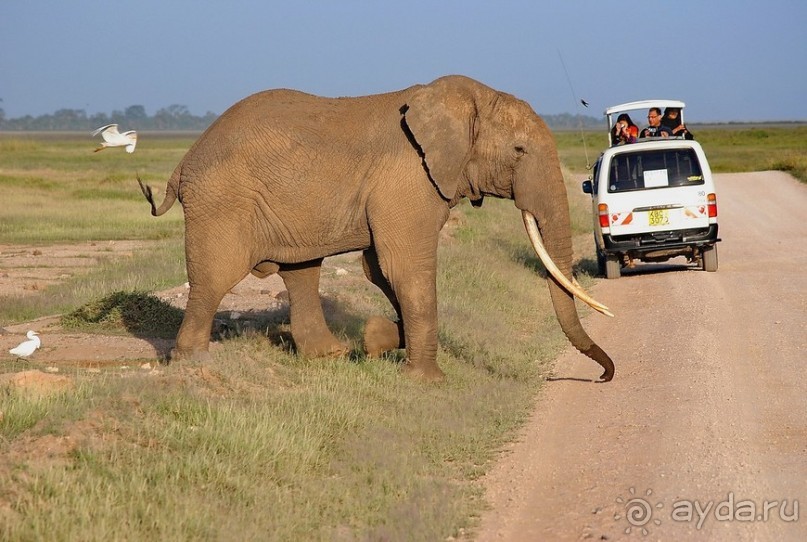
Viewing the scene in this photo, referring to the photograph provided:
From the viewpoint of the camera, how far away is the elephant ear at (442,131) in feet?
32.1

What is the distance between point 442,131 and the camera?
9.81 m

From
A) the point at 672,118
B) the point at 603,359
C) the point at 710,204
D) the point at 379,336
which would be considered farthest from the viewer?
the point at 672,118

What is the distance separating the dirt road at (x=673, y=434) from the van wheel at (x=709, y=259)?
2392mm

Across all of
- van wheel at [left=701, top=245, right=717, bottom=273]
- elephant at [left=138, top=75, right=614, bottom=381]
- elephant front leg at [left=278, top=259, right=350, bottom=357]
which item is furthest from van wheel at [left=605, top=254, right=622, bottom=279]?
elephant at [left=138, top=75, right=614, bottom=381]

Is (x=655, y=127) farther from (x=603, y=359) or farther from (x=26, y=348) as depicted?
(x=26, y=348)

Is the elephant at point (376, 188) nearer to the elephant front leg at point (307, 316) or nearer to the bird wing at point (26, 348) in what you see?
the elephant front leg at point (307, 316)

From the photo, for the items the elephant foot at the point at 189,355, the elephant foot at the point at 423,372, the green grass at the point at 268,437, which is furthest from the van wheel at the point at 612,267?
the elephant foot at the point at 189,355

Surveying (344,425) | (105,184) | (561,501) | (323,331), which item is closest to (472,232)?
(323,331)

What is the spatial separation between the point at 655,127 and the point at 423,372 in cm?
1029

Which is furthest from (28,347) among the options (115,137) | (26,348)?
(115,137)

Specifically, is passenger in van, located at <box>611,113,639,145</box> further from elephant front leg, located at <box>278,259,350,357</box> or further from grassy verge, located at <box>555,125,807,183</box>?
Result: grassy verge, located at <box>555,125,807,183</box>

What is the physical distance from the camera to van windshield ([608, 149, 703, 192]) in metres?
17.3

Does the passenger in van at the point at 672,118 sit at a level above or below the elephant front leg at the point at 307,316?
above

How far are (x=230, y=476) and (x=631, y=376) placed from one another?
4.77 m
